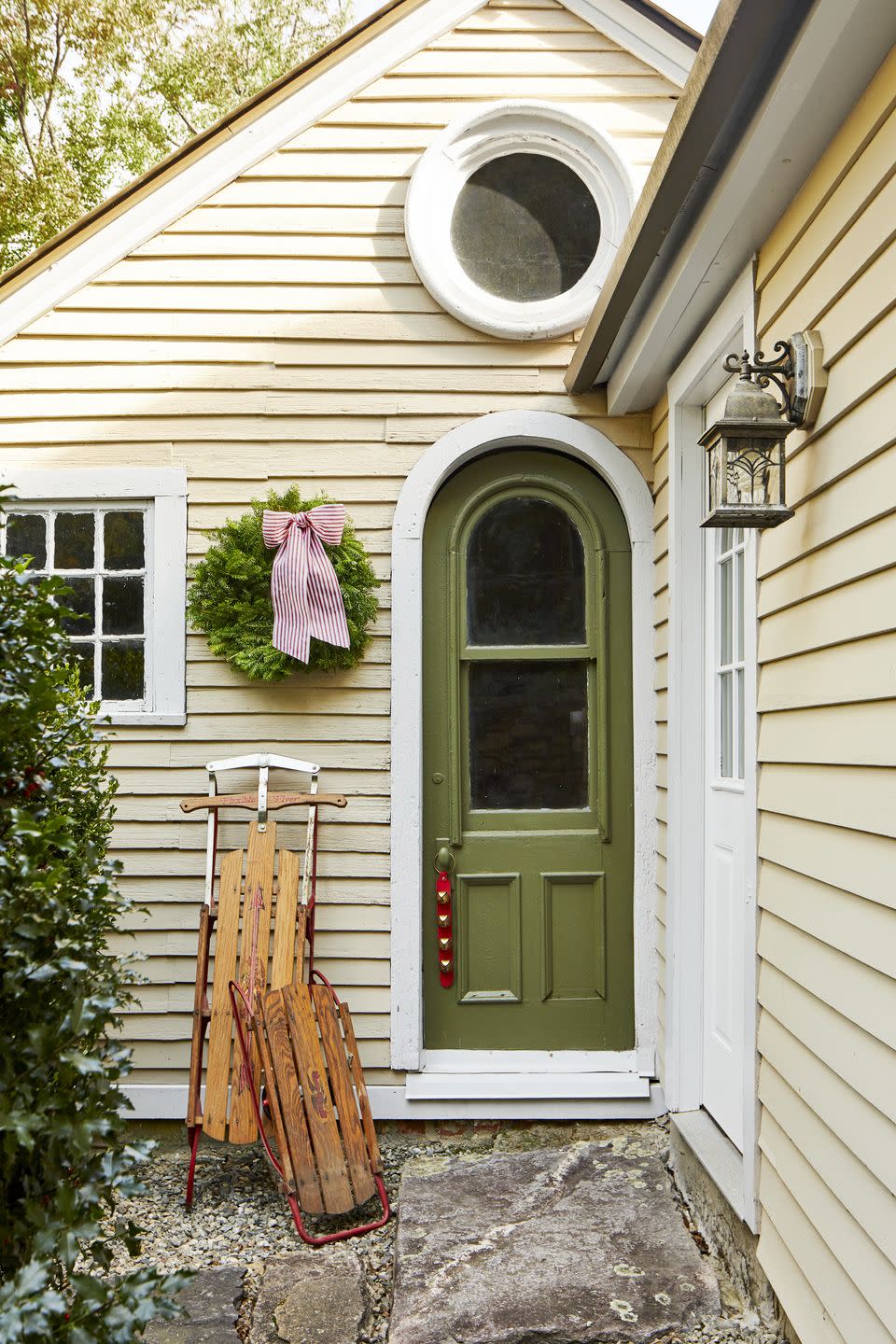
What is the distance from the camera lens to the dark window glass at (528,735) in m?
4.48

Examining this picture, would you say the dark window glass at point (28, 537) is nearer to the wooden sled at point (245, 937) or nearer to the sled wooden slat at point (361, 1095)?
the wooden sled at point (245, 937)

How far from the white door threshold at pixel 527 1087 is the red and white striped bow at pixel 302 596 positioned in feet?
5.51

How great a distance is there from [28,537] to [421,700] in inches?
67.1

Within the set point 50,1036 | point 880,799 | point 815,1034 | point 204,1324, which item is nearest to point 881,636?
point 880,799

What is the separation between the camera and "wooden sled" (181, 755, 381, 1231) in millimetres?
3852

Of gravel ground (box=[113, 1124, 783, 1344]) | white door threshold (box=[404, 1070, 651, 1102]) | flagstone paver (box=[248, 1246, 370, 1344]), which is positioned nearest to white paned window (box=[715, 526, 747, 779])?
white door threshold (box=[404, 1070, 651, 1102])

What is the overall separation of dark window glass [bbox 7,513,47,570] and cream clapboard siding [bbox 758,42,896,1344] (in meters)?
2.91

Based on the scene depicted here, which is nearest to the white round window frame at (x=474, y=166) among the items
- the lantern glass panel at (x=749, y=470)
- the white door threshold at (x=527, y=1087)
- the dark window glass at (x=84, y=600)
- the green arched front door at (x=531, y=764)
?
the green arched front door at (x=531, y=764)

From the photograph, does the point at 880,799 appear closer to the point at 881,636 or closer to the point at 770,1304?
the point at 881,636

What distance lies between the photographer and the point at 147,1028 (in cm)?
436

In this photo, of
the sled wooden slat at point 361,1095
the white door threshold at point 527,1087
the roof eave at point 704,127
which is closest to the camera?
the roof eave at point 704,127

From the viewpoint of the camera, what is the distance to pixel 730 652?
3.65 m

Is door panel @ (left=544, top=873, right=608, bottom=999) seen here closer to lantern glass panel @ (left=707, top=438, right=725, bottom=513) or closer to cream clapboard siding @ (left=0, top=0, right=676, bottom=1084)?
cream clapboard siding @ (left=0, top=0, right=676, bottom=1084)

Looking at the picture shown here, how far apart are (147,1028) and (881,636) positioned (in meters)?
3.31
